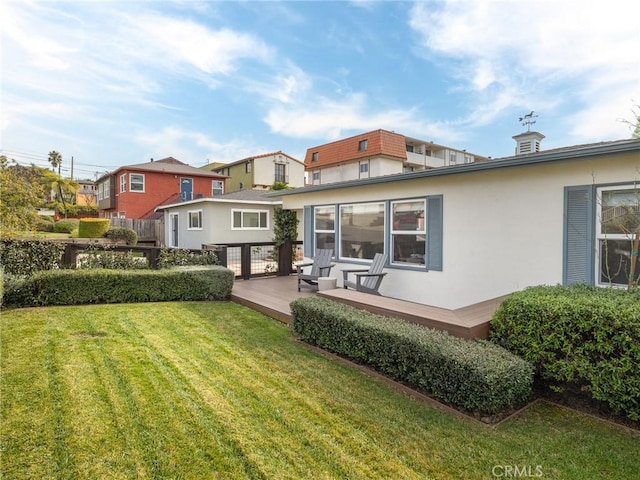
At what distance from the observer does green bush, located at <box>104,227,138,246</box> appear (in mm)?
19078

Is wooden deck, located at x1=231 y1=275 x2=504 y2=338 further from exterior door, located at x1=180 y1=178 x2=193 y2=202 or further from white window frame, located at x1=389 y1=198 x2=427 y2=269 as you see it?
exterior door, located at x1=180 y1=178 x2=193 y2=202

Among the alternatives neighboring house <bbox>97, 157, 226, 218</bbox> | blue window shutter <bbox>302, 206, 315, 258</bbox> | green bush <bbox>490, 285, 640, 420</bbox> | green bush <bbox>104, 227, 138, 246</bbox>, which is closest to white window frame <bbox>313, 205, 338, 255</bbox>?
blue window shutter <bbox>302, 206, 315, 258</bbox>

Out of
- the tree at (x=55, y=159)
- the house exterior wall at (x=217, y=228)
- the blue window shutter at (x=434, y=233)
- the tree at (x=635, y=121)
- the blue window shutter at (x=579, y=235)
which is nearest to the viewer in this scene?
the tree at (x=635, y=121)

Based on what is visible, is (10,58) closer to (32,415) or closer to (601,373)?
(32,415)

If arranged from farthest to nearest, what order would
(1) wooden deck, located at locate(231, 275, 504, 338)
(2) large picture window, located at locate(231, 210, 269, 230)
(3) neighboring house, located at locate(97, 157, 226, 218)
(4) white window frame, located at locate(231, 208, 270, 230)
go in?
1. (3) neighboring house, located at locate(97, 157, 226, 218)
2. (2) large picture window, located at locate(231, 210, 269, 230)
3. (4) white window frame, located at locate(231, 208, 270, 230)
4. (1) wooden deck, located at locate(231, 275, 504, 338)

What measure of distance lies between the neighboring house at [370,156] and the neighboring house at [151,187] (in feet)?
36.1

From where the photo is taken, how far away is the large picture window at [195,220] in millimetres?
16911

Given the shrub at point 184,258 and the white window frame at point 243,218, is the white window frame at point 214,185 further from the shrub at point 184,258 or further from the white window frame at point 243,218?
the shrub at point 184,258

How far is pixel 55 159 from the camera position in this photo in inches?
1847

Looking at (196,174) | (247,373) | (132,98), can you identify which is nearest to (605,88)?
(247,373)

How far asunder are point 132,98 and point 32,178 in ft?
12.9

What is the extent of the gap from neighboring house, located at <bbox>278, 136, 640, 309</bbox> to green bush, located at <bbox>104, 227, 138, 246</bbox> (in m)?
15.7

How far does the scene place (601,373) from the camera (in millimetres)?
2752

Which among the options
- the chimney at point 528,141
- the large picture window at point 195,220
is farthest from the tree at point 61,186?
the chimney at point 528,141
